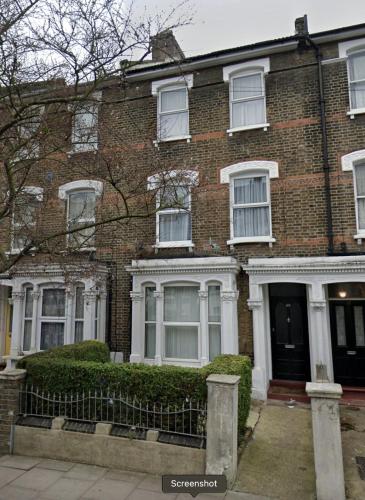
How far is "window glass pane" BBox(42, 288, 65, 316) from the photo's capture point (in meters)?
11.0

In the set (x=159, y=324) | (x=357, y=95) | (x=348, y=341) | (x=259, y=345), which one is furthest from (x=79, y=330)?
(x=357, y=95)

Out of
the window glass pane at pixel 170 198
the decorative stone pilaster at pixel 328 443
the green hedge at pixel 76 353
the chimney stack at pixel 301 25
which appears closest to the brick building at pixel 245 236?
the chimney stack at pixel 301 25

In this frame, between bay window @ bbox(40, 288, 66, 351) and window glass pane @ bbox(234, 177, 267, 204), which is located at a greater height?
window glass pane @ bbox(234, 177, 267, 204)

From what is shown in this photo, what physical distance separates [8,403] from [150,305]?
4893 millimetres

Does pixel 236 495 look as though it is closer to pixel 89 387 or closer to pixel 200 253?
pixel 89 387

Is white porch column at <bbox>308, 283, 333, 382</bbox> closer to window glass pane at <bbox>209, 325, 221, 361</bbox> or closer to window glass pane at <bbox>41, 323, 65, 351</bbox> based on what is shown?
window glass pane at <bbox>209, 325, 221, 361</bbox>

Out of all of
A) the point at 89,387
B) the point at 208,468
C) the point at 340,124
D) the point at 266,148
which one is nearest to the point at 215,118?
the point at 266,148

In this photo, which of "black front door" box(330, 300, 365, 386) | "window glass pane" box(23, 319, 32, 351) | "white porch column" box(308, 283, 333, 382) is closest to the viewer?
"white porch column" box(308, 283, 333, 382)

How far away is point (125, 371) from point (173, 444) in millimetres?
1281

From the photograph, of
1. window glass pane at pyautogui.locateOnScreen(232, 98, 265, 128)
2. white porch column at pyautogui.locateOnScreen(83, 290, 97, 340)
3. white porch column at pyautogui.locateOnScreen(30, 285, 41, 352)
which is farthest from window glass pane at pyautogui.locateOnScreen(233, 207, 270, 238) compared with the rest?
white porch column at pyautogui.locateOnScreen(30, 285, 41, 352)

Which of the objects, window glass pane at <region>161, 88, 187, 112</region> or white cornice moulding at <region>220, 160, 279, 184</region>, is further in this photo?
window glass pane at <region>161, 88, 187, 112</region>

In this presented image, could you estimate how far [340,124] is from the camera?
388 inches

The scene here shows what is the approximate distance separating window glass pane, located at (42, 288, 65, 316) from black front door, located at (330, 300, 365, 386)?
765 cm

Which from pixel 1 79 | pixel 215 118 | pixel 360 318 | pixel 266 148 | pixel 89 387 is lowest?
pixel 89 387
